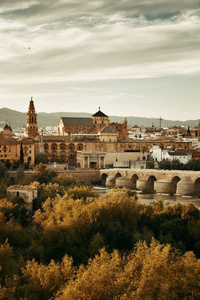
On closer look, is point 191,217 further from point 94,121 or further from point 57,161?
point 94,121

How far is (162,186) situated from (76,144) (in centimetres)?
2069

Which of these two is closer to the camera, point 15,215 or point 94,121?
point 15,215

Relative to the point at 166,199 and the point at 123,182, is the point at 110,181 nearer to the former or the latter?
the point at 123,182

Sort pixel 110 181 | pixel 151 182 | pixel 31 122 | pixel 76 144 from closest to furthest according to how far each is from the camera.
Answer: pixel 151 182 → pixel 110 181 → pixel 76 144 → pixel 31 122

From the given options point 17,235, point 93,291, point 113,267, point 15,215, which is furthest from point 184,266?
point 15,215

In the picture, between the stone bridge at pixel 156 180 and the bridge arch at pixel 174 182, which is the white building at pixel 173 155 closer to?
the stone bridge at pixel 156 180

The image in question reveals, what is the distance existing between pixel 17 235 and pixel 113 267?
9928 millimetres

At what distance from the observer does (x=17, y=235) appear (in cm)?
2362

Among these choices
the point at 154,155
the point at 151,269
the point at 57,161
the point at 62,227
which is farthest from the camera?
the point at 154,155

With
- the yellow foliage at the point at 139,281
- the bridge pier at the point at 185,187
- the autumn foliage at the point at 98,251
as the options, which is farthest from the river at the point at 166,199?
the yellow foliage at the point at 139,281

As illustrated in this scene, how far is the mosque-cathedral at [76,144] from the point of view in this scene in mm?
54562

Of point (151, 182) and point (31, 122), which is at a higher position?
point (31, 122)

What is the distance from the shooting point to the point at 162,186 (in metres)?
45.3

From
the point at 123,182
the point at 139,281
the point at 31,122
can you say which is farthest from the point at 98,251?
the point at 31,122
